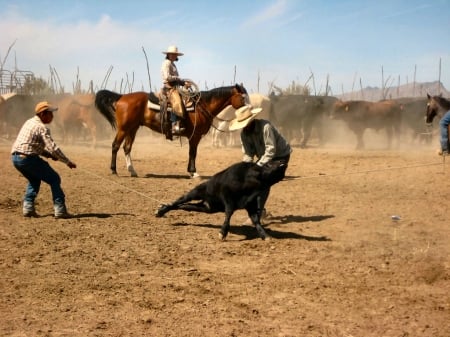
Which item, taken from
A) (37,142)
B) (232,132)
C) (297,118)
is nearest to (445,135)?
(37,142)

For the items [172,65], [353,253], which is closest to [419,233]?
[353,253]

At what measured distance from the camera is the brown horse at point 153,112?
10727 millimetres

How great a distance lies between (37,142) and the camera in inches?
266

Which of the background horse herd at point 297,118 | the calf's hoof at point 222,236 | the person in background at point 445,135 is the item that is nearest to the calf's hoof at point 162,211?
the calf's hoof at point 222,236

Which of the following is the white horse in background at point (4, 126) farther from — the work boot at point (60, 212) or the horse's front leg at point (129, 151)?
the work boot at point (60, 212)

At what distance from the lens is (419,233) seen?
6.43m

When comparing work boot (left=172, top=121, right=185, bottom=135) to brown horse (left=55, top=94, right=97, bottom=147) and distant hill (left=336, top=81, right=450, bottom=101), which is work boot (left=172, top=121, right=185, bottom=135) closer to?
brown horse (left=55, top=94, right=97, bottom=147)

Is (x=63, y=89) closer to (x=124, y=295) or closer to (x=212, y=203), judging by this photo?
(x=212, y=203)

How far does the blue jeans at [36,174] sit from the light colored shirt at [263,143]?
259cm

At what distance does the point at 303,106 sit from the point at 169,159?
293 inches

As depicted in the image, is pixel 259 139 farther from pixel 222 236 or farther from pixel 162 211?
pixel 162 211

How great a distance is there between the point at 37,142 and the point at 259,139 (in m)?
2.92

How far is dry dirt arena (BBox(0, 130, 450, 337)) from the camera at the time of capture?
3.86m

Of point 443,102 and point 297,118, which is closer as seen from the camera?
point 443,102
